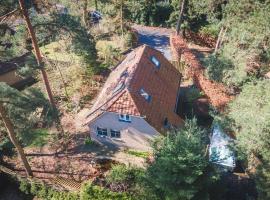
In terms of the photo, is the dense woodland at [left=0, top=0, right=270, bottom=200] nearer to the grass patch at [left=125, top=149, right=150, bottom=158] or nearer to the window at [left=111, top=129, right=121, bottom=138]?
the grass patch at [left=125, top=149, right=150, bottom=158]

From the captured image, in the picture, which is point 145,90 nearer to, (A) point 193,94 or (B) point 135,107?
(B) point 135,107

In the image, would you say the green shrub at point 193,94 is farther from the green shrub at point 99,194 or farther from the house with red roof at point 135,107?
the green shrub at point 99,194

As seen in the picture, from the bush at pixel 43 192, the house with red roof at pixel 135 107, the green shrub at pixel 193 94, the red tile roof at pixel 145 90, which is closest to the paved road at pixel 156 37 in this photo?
the green shrub at pixel 193 94

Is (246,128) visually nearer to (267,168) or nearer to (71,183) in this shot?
(267,168)

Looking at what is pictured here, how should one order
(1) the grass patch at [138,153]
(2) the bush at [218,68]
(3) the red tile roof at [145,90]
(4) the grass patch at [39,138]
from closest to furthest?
(3) the red tile roof at [145,90] < (1) the grass patch at [138,153] < (4) the grass patch at [39,138] < (2) the bush at [218,68]

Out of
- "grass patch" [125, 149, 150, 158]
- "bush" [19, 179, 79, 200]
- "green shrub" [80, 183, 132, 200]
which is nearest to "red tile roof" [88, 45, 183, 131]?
"grass patch" [125, 149, 150, 158]
